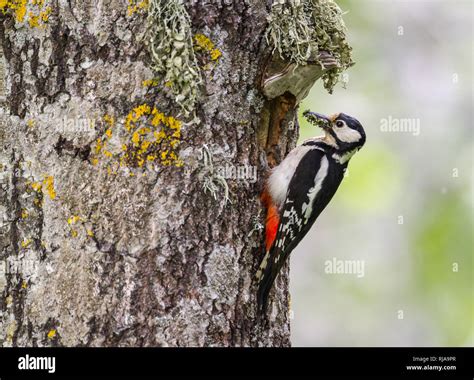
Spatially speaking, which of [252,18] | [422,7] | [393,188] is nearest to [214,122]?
[252,18]

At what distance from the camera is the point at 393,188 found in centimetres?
704

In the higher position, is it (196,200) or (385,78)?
(385,78)

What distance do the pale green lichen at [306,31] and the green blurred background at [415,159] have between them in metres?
3.22

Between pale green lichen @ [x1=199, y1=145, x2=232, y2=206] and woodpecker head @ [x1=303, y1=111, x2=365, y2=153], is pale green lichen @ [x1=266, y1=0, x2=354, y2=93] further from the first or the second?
pale green lichen @ [x1=199, y1=145, x2=232, y2=206]

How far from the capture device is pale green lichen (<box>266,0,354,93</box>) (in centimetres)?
324

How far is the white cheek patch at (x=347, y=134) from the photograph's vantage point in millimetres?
4312

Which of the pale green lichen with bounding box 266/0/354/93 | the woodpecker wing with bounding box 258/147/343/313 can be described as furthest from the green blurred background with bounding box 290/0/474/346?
the pale green lichen with bounding box 266/0/354/93

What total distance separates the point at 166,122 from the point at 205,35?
0.44m

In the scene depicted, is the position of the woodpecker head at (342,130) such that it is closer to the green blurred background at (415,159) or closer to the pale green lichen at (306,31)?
the pale green lichen at (306,31)

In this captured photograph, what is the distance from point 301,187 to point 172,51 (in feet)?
4.42
